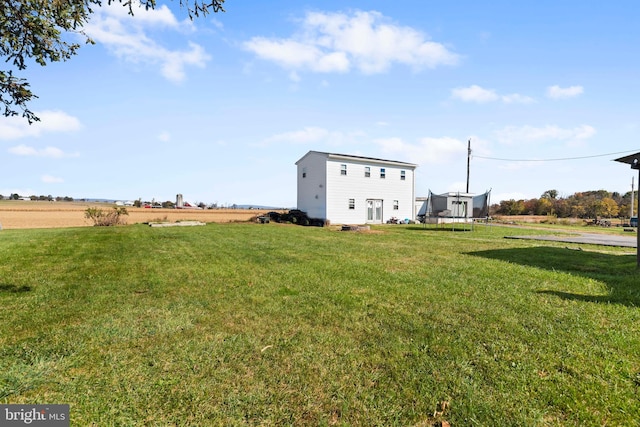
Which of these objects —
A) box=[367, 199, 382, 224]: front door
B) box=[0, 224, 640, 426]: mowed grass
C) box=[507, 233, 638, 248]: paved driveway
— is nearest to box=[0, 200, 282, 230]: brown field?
box=[367, 199, 382, 224]: front door

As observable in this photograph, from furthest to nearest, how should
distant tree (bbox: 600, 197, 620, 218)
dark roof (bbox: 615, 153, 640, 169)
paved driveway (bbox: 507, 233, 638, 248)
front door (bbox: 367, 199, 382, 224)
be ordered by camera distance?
1. distant tree (bbox: 600, 197, 620, 218)
2. front door (bbox: 367, 199, 382, 224)
3. paved driveway (bbox: 507, 233, 638, 248)
4. dark roof (bbox: 615, 153, 640, 169)

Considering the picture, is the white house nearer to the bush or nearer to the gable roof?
the gable roof

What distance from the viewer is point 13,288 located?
5.61m

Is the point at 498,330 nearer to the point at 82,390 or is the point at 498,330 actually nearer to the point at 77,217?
the point at 82,390

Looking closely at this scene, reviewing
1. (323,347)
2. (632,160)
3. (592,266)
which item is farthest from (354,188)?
(323,347)

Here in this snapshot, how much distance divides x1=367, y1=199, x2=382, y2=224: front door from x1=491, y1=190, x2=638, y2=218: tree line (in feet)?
112

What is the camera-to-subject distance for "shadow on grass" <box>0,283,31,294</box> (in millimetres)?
5425

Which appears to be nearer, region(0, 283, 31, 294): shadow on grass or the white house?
region(0, 283, 31, 294): shadow on grass

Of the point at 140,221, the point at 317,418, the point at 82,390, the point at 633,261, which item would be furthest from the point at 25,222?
the point at 633,261

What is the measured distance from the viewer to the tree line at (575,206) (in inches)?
1748

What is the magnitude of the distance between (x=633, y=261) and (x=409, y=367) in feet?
33.2

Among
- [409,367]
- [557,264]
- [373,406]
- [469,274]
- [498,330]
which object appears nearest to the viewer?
[373,406]

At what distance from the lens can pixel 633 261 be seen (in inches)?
353

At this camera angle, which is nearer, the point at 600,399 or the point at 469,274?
the point at 600,399
